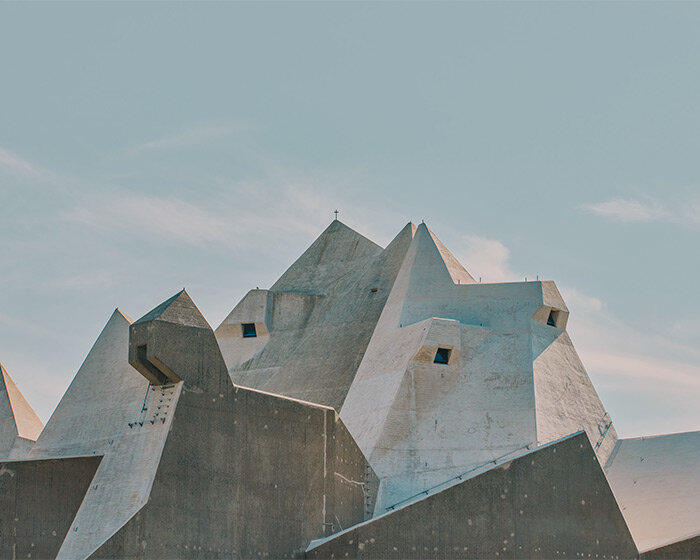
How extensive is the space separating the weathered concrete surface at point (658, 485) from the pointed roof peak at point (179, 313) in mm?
11251

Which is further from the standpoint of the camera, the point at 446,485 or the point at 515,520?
the point at 446,485

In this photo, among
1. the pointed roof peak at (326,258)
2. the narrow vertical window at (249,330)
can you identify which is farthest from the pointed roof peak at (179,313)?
the pointed roof peak at (326,258)

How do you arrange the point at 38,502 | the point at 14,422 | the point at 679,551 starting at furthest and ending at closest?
the point at 14,422
the point at 679,551
the point at 38,502

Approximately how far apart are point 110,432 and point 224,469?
2.49 meters

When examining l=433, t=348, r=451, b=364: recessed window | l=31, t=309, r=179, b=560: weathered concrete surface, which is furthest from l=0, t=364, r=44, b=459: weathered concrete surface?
l=433, t=348, r=451, b=364: recessed window

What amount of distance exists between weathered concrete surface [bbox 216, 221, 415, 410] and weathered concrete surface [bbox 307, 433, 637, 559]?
8.21m

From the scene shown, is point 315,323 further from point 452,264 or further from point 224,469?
point 224,469

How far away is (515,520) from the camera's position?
2377cm

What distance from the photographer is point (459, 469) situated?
2600 cm

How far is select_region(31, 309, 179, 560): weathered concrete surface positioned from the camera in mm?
20609

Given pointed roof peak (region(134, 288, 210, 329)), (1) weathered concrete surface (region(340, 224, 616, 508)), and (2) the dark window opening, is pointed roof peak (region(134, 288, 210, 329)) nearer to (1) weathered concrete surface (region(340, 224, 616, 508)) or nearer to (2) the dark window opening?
(2) the dark window opening

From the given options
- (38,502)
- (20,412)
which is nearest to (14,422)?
(20,412)

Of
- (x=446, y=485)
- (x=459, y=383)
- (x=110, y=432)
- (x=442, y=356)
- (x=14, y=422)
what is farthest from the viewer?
(x=14, y=422)

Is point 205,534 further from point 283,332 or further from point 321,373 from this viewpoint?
point 283,332
